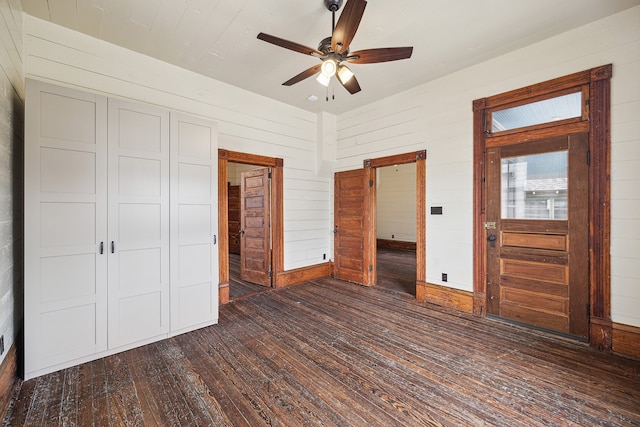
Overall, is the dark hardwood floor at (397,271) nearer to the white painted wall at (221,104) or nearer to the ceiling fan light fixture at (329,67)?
the white painted wall at (221,104)

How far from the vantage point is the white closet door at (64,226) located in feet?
7.13

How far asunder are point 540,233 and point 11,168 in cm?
515

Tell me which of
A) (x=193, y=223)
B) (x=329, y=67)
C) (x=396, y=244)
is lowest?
(x=396, y=244)

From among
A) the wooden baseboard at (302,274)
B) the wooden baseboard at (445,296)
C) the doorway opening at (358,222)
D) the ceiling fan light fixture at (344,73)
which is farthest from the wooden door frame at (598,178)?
the wooden baseboard at (302,274)

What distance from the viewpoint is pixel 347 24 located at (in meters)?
2.00

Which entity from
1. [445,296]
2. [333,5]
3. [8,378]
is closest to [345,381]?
[445,296]

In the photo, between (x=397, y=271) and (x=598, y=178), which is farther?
(x=397, y=271)

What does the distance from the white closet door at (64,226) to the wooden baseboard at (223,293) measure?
4.90 feet

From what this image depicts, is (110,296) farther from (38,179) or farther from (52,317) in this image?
(38,179)

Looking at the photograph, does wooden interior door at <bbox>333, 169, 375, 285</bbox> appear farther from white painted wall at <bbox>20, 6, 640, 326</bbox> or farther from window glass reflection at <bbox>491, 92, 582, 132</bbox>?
window glass reflection at <bbox>491, 92, 582, 132</bbox>

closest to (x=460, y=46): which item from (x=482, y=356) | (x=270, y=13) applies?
(x=270, y=13)

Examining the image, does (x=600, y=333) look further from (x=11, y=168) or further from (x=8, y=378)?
(x=11, y=168)

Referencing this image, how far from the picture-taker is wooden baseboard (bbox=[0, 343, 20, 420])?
6.03ft

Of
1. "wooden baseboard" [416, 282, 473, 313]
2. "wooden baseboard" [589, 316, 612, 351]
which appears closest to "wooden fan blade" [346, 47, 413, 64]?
"wooden baseboard" [416, 282, 473, 313]
